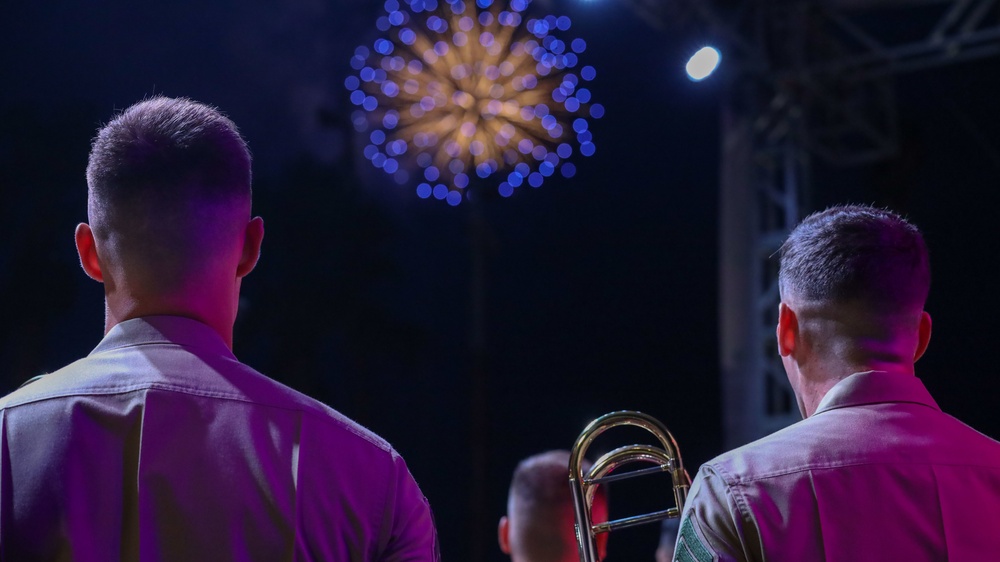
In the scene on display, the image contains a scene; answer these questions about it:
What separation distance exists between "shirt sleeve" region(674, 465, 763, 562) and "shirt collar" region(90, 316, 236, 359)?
2.41 ft

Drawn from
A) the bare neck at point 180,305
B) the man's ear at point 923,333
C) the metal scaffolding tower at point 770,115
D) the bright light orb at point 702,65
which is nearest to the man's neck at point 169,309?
the bare neck at point 180,305

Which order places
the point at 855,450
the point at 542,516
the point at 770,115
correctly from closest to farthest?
the point at 855,450, the point at 542,516, the point at 770,115

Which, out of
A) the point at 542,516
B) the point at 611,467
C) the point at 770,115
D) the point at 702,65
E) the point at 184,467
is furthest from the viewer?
the point at 770,115

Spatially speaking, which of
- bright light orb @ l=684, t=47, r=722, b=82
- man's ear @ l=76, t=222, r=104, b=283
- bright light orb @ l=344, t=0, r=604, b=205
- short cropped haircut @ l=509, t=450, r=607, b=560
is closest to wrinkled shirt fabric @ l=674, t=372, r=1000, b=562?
man's ear @ l=76, t=222, r=104, b=283

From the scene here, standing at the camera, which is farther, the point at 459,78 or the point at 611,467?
the point at 459,78

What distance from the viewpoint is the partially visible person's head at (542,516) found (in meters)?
2.72

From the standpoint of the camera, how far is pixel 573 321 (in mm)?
12656

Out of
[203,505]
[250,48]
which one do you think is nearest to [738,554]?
[203,505]

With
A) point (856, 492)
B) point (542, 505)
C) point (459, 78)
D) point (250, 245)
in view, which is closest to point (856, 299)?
point (856, 492)

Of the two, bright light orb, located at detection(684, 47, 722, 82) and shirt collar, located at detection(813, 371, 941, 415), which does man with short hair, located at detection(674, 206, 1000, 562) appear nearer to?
shirt collar, located at detection(813, 371, 941, 415)

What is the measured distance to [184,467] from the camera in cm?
117

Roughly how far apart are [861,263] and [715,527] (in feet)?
1.61

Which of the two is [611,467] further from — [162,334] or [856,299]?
[162,334]

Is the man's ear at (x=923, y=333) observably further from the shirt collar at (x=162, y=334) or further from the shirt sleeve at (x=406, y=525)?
the shirt collar at (x=162, y=334)
